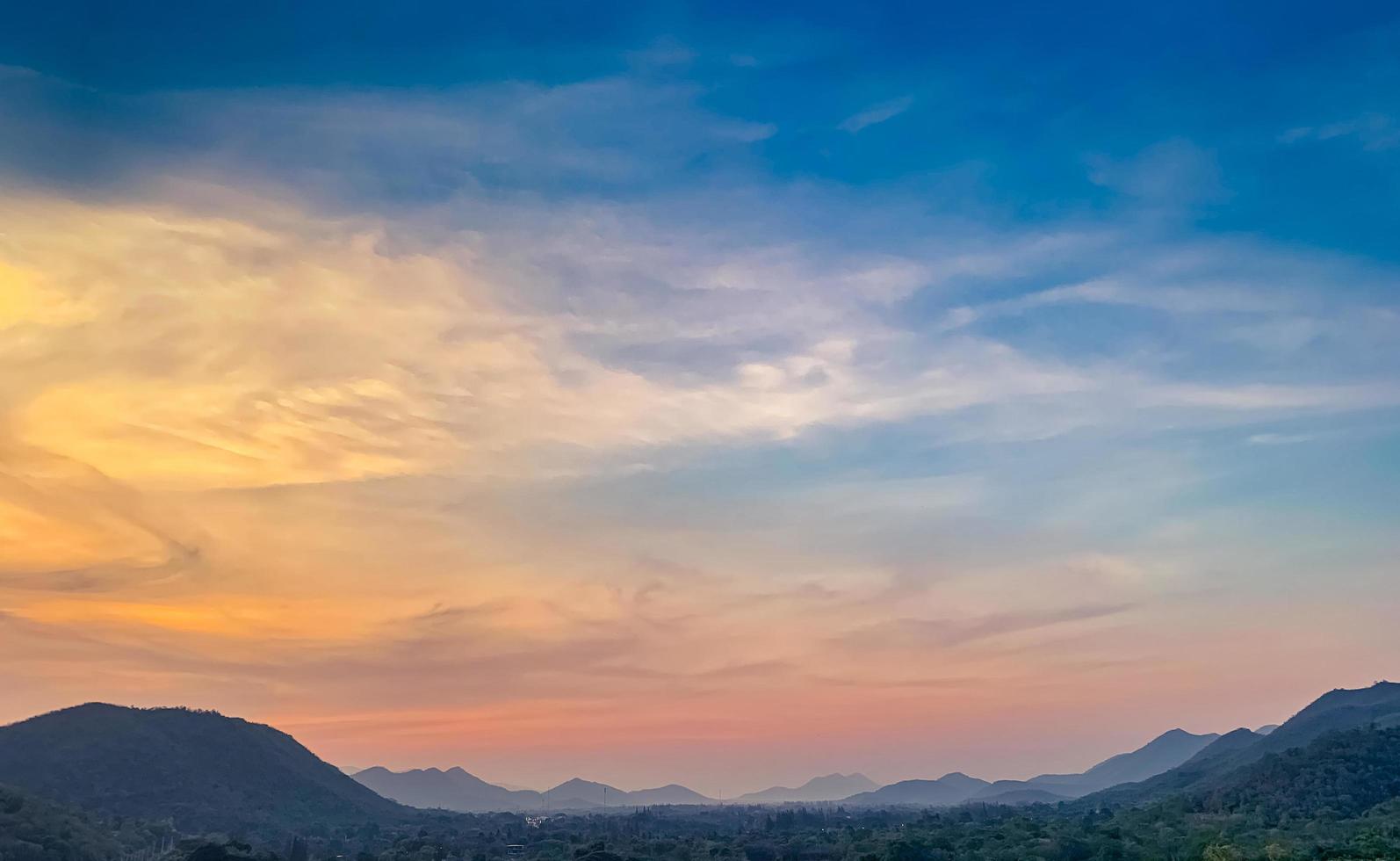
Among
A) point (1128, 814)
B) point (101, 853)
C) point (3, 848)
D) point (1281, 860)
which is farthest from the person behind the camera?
point (1128, 814)

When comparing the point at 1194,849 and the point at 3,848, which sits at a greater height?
the point at 3,848

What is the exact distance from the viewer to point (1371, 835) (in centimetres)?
9781

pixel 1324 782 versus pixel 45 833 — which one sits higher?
pixel 45 833

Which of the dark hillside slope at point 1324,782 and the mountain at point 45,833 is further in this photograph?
the dark hillside slope at point 1324,782

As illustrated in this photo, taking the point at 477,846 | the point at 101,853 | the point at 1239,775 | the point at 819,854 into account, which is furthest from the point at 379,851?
the point at 1239,775

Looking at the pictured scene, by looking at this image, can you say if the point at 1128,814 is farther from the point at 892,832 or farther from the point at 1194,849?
the point at 1194,849

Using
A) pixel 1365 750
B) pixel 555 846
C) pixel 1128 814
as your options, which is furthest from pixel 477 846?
pixel 1365 750

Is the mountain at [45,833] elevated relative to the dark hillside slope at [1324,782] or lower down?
elevated

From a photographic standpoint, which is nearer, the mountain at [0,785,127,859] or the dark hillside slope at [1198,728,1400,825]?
the mountain at [0,785,127,859]

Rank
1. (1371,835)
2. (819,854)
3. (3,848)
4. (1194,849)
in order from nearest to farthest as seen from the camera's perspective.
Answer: (1371,835) → (1194,849) → (3,848) → (819,854)

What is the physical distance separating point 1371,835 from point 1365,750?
77.3 metres

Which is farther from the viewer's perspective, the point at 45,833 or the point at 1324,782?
the point at 1324,782

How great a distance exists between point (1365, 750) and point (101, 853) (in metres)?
185

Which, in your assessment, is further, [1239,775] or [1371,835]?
[1239,775]
